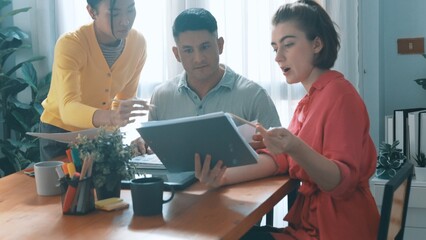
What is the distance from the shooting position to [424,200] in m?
2.72

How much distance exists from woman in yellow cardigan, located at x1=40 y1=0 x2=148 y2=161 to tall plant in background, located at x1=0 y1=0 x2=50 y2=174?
0.97 metres

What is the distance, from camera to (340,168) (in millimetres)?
1538

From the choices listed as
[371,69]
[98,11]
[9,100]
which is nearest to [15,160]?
[9,100]

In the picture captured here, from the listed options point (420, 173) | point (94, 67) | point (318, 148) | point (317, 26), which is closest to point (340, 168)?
point (318, 148)

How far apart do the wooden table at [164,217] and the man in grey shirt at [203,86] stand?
445 mm

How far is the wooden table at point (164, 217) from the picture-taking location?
134cm

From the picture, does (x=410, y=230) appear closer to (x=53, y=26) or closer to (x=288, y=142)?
(x=288, y=142)

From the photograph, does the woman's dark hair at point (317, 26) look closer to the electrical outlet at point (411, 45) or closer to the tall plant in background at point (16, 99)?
the electrical outlet at point (411, 45)

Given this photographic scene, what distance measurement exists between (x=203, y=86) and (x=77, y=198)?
847 mm

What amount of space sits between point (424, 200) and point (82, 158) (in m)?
1.77

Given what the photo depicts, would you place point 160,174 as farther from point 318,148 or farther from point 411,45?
point 411,45

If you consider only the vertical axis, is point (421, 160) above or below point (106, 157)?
below

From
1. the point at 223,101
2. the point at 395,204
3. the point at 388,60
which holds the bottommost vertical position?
the point at 395,204

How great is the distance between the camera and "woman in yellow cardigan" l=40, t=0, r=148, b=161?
2281 mm
